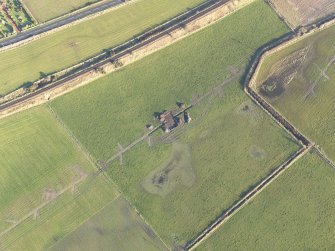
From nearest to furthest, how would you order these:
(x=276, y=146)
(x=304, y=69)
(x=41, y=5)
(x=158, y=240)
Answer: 1. (x=158, y=240)
2. (x=276, y=146)
3. (x=304, y=69)
4. (x=41, y=5)

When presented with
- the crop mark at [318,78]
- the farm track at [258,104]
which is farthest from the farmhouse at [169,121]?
the crop mark at [318,78]

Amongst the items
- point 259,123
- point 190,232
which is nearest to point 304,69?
point 259,123

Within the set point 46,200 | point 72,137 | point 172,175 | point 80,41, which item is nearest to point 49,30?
point 80,41

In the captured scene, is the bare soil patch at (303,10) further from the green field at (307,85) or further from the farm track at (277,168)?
the farm track at (277,168)

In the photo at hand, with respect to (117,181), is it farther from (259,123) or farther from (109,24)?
(109,24)

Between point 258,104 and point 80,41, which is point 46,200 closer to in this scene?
point 80,41

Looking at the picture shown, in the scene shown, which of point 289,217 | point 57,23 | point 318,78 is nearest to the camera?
point 289,217

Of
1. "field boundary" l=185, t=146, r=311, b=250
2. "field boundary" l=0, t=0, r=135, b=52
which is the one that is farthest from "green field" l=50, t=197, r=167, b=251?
"field boundary" l=0, t=0, r=135, b=52
